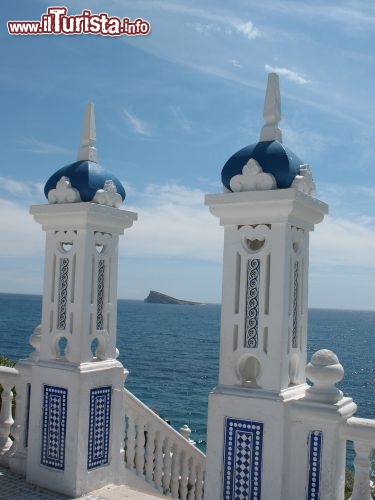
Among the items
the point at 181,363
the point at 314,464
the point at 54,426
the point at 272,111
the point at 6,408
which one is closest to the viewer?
the point at 314,464

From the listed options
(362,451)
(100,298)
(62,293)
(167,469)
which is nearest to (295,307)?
(362,451)

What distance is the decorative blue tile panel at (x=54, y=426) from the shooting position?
19.5ft

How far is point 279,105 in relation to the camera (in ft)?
16.4

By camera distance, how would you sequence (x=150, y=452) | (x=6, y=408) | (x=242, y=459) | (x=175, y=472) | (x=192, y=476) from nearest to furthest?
(x=242, y=459) → (x=6, y=408) → (x=150, y=452) → (x=175, y=472) → (x=192, y=476)

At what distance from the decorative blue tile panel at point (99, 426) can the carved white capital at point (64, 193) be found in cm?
193

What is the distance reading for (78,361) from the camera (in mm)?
5922

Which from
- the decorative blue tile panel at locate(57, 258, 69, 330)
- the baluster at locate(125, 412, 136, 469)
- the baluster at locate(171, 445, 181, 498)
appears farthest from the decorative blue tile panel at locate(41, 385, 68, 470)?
the baluster at locate(171, 445, 181, 498)

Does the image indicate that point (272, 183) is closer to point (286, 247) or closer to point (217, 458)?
point (286, 247)

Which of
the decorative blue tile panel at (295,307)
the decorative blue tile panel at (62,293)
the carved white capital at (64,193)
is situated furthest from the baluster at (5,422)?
the decorative blue tile panel at (295,307)

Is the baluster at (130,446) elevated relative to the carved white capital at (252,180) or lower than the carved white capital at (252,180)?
lower

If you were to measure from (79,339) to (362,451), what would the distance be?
2.91 metres

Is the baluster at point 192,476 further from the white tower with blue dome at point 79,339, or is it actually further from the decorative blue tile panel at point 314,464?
the decorative blue tile panel at point 314,464

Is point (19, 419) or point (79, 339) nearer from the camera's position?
point (79, 339)

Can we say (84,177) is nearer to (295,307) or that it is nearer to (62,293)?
(62,293)
